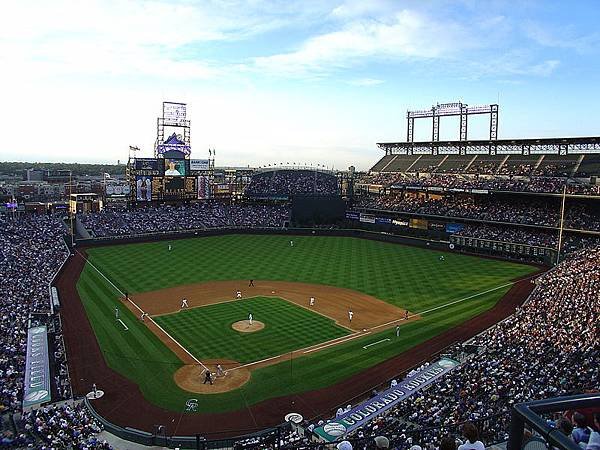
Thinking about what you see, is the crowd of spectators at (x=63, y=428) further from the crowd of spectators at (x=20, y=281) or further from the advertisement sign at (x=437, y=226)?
the advertisement sign at (x=437, y=226)

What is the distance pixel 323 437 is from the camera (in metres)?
19.0

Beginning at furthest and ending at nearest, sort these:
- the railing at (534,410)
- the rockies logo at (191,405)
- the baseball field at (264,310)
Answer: the baseball field at (264,310)
the rockies logo at (191,405)
the railing at (534,410)

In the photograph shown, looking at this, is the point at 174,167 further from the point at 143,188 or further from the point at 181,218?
the point at 181,218

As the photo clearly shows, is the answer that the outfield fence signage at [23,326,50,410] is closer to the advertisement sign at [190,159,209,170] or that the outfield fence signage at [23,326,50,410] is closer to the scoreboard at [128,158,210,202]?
the scoreboard at [128,158,210,202]

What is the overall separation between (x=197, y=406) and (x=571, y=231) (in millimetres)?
48652

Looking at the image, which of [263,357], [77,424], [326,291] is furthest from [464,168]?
[77,424]

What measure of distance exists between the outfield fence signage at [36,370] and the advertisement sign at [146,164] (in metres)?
45.4

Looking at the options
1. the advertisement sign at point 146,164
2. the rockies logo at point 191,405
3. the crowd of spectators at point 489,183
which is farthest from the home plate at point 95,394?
the crowd of spectators at point 489,183

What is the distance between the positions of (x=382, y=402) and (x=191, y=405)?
29.3ft

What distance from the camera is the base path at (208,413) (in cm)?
2070

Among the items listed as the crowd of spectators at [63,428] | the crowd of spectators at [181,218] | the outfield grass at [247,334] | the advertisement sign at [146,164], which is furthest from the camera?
the advertisement sign at [146,164]

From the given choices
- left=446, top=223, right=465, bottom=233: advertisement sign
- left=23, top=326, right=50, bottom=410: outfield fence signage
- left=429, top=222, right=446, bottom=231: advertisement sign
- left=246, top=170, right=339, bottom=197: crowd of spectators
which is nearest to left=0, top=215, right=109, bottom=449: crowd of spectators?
left=23, top=326, right=50, bottom=410: outfield fence signage

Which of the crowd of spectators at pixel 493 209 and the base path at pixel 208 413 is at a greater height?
the crowd of spectators at pixel 493 209

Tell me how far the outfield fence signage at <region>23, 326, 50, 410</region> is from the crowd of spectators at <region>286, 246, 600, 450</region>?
47.1ft
